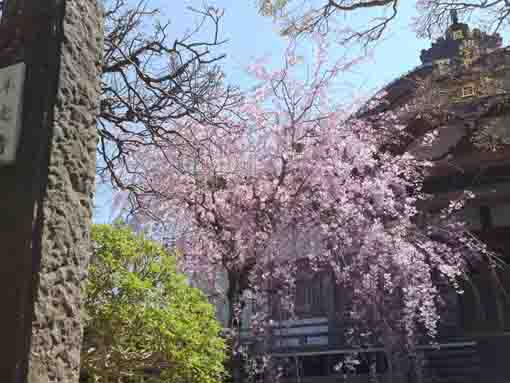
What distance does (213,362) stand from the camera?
539 centimetres

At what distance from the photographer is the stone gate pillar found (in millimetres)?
2074

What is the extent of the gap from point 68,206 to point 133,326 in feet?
9.43

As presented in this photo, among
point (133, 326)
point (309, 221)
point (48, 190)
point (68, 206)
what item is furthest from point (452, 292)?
point (48, 190)

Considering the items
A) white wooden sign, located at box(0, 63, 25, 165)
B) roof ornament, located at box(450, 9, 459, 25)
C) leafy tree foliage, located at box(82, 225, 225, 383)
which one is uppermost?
roof ornament, located at box(450, 9, 459, 25)

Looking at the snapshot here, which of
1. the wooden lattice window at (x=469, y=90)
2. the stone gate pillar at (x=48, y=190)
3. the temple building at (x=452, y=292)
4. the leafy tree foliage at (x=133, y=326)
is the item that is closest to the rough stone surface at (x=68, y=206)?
the stone gate pillar at (x=48, y=190)

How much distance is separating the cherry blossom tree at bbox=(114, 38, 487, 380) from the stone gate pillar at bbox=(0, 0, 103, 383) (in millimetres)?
6028

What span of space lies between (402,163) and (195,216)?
3.94 meters

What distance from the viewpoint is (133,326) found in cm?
492

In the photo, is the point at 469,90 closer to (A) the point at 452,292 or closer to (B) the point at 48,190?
(A) the point at 452,292

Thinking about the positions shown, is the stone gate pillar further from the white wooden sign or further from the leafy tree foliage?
the leafy tree foliage

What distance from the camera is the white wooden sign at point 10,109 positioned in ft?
7.49

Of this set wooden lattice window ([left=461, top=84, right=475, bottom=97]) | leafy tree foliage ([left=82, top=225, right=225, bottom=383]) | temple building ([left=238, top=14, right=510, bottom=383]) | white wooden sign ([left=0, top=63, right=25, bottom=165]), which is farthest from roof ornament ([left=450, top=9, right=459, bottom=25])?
white wooden sign ([left=0, top=63, right=25, bottom=165])

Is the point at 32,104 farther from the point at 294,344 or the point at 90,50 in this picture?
the point at 294,344

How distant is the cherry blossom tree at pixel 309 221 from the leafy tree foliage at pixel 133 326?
3.35 meters
